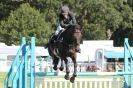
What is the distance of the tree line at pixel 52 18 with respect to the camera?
60.4 m

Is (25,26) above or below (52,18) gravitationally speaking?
below

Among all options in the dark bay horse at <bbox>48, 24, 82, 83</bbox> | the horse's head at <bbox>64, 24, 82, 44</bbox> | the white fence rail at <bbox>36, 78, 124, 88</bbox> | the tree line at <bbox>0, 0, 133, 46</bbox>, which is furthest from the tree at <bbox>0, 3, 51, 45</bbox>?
the horse's head at <bbox>64, 24, 82, 44</bbox>

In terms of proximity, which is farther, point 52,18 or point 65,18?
point 52,18

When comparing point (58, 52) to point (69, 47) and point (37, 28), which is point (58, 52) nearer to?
point (69, 47)

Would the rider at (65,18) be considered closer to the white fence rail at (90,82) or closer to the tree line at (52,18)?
the white fence rail at (90,82)

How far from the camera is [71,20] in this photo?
8391mm

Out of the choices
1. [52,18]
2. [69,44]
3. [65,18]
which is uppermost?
[52,18]

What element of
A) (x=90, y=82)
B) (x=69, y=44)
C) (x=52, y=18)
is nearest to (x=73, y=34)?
(x=69, y=44)

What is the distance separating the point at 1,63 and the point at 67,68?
3888 cm

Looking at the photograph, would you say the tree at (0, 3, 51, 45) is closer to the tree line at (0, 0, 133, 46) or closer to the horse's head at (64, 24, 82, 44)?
the tree line at (0, 0, 133, 46)

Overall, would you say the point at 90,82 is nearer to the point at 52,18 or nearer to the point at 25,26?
the point at 25,26

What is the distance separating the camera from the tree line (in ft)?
198

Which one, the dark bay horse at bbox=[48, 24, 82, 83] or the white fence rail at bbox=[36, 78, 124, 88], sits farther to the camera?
the white fence rail at bbox=[36, 78, 124, 88]

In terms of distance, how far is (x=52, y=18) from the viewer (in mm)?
64562
